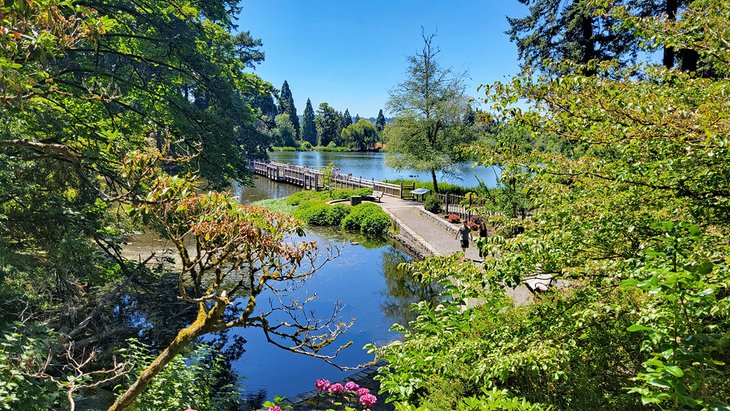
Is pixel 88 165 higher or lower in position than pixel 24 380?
higher

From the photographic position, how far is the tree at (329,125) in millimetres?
106756

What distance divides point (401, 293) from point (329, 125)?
98.4 m

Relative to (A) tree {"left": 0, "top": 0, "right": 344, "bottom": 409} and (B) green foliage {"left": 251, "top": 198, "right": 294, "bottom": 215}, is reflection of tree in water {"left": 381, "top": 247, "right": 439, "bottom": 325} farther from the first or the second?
(B) green foliage {"left": 251, "top": 198, "right": 294, "bottom": 215}

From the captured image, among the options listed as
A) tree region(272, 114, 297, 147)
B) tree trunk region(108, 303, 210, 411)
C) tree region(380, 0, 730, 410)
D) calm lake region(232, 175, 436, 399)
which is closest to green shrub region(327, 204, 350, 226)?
calm lake region(232, 175, 436, 399)

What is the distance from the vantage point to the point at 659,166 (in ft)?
10.5

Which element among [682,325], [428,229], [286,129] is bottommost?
[428,229]

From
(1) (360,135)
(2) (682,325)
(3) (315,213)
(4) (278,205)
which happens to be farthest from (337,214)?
(1) (360,135)

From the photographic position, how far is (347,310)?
→ 38.8 ft

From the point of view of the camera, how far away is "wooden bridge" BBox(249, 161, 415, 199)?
29172 mm

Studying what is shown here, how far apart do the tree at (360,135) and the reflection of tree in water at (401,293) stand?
282ft

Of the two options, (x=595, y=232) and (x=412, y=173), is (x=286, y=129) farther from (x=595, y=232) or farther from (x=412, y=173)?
(x=595, y=232)

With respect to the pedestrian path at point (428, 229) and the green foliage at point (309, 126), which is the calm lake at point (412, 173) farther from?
the green foliage at point (309, 126)

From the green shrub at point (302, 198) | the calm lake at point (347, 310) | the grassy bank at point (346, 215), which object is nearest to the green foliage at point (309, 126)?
the green shrub at point (302, 198)

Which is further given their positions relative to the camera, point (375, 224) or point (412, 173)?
point (412, 173)
